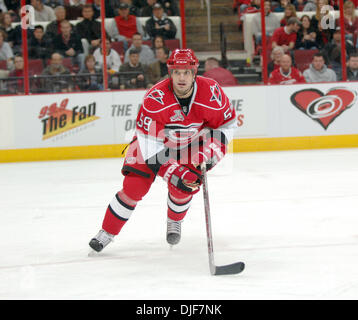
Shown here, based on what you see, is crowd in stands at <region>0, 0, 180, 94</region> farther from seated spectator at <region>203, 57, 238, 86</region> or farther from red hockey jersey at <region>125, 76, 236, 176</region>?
red hockey jersey at <region>125, 76, 236, 176</region>

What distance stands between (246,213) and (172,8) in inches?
171

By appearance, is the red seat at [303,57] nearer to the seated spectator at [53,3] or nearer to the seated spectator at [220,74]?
the seated spectator at [220,74]

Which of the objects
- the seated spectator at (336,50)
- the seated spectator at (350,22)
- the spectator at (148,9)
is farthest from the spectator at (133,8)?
the seated spectator at (350,22)

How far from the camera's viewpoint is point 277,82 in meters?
7.99

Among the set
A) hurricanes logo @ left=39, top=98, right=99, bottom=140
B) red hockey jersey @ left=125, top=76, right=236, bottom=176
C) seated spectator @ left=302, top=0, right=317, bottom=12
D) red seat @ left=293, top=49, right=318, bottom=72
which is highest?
seated spectator @ left=302, top=0, right=317, bottom=12

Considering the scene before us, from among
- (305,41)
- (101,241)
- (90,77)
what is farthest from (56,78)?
(101,241)

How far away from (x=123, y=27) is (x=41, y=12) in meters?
1.02

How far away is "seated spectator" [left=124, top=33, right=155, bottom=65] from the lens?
26.0 feet

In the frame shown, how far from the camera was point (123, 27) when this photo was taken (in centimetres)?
802

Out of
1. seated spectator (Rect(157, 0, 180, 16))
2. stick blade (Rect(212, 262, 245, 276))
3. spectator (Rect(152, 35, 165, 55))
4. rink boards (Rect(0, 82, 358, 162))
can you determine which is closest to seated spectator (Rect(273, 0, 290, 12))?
rink boards (Rect(0, 82, 358, 162))

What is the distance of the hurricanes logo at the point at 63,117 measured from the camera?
7.82 metres

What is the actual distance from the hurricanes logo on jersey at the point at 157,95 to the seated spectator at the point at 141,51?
187 inches

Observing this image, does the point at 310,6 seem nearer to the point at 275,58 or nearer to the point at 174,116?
the point at 275,58

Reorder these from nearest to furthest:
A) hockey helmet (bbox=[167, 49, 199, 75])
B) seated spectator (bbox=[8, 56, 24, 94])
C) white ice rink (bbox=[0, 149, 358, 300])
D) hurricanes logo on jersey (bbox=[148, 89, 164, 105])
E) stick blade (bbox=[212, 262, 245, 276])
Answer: white ice rink (bbox=[0, 149, 358, 300])
stick blade (bbox=[212, 262, 245, 276])
hockey helmet (bbox=[167, 49, 199, 75])
hurricanes logo on jersey (bbox=[148, 89, 164, 105])
seated spectator (bbox=[8, 56, 24, 94])
